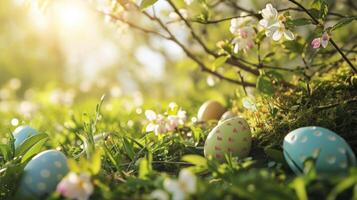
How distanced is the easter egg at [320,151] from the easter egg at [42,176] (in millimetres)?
516

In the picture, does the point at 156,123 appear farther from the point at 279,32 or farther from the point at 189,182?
the point at 189,182

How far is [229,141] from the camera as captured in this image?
124 centimetres

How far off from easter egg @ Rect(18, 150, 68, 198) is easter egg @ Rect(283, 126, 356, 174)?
516mm

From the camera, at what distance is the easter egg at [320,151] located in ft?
3.29

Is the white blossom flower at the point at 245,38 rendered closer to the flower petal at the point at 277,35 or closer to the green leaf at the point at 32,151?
the flower petal at the point at 277,35

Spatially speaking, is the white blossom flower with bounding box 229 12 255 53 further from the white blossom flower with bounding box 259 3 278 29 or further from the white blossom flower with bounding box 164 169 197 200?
the white blossom flower with bounding box 164 169 197 200

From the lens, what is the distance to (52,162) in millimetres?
1098

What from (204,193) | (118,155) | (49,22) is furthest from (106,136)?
(49,22)

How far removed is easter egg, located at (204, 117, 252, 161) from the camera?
1.24 metres

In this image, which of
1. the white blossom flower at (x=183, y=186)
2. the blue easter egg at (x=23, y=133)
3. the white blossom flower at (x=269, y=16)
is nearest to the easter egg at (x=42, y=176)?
the white blossom flower at (x=183, y=186)

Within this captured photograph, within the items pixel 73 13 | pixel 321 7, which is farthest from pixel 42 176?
pixel 73 13

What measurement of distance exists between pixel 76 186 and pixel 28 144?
0.47 meters

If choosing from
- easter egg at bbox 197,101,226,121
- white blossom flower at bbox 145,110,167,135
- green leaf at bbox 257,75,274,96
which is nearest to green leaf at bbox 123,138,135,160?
white blossom flower at bbox 145,110,167,135

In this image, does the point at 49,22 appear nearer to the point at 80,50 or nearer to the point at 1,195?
the point at 80,50
